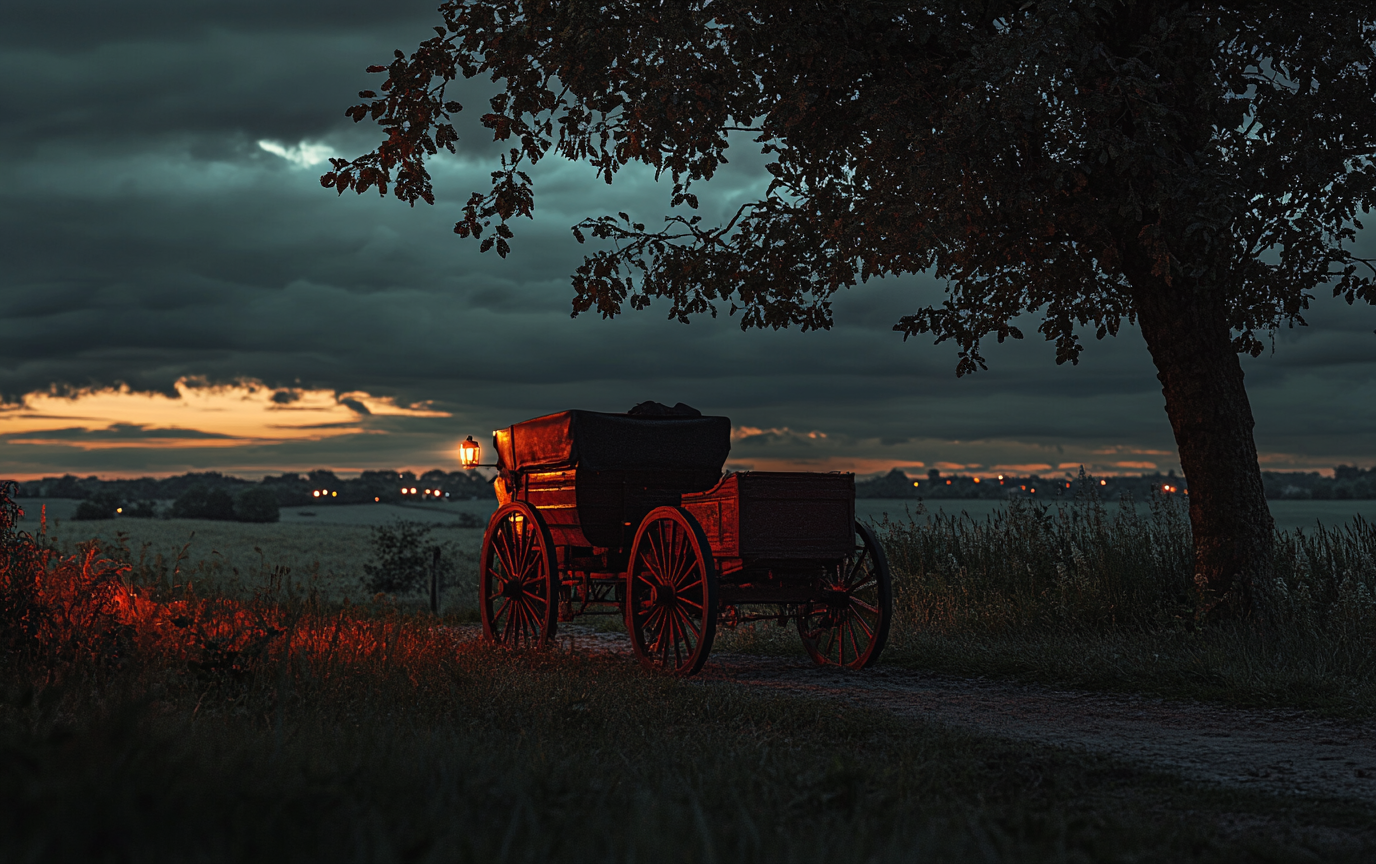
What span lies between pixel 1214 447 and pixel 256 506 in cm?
6637

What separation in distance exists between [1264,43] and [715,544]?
6773mm

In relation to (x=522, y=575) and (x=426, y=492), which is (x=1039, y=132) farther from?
(x=426, y=492)

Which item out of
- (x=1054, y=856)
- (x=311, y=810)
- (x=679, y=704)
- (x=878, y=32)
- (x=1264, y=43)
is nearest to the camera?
(x=311, y=810)

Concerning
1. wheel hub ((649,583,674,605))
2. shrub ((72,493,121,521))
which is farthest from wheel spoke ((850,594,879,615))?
shrub ((72,493,121,521))

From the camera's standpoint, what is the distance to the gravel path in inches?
228

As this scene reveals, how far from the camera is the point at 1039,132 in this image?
32.5ft

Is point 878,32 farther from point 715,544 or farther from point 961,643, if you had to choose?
point 961,643

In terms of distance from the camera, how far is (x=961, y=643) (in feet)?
34.4

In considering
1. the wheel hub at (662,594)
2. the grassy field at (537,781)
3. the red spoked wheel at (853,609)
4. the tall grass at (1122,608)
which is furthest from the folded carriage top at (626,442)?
the tall grass at (1122,608)

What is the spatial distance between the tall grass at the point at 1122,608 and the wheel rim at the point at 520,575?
3.51 metres

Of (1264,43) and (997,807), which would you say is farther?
(1264,43)

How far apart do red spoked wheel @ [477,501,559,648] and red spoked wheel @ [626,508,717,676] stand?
3.49 ft

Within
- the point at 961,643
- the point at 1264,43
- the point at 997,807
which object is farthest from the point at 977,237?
the point at 997,807

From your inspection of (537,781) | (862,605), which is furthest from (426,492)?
(537,781)
